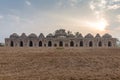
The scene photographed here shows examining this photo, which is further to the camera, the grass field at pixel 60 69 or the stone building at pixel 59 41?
the stone building at pixel 59 41

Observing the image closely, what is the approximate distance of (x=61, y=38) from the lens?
89.9 meters

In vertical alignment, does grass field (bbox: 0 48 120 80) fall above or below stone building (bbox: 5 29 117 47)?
below

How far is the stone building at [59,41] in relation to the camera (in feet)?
295

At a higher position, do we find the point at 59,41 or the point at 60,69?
the point at 59,41

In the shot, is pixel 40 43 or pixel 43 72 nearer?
pixel 43 72

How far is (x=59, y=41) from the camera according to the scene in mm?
90188

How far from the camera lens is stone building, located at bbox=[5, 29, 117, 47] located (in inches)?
3538

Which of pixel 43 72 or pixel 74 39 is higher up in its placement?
pixel 74 39

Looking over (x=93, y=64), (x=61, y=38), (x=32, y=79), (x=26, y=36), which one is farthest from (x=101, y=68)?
(x=26, y=36)

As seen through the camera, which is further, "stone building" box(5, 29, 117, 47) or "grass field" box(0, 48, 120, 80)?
"stone building" box(5, 29, 117, 47)

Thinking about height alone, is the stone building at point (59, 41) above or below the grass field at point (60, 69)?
above

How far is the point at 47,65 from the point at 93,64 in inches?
193

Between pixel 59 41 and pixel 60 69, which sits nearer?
pixel 60 69

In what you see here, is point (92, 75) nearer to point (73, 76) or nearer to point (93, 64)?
point (73, 76)
